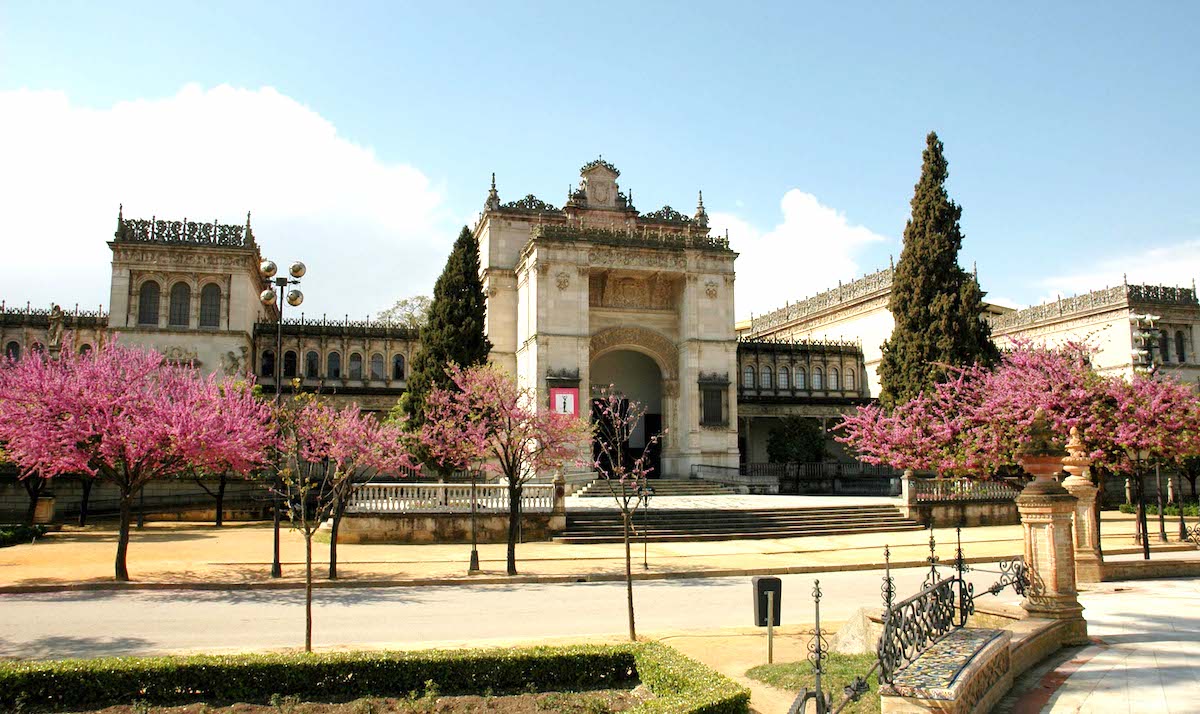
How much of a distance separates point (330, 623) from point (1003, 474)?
2203cm

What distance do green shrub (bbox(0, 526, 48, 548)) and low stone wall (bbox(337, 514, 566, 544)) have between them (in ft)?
34.2

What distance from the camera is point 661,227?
162 ft

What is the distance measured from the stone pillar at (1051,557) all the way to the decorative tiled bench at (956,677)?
2399 mm

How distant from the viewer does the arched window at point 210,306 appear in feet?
149

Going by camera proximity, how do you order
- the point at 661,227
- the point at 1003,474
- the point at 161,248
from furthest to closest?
the point at 661,227
the point at 161,248
the point at 1003,474

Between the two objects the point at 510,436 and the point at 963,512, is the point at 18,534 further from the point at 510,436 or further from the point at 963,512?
the point at 963,512

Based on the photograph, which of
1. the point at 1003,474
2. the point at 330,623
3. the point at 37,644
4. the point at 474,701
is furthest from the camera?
the point at 1003,474

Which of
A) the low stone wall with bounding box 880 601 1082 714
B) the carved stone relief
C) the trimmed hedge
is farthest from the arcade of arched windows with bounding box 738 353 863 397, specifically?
the trimmed hedge

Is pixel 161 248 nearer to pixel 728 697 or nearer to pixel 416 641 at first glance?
pixel 416 641

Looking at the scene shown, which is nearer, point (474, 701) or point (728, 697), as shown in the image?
point (728, 697)

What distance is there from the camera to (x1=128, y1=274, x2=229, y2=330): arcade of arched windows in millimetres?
44531

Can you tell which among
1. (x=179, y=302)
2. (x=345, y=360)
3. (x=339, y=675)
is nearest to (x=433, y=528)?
(x=339, y=675)

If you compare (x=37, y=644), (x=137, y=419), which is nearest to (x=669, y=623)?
(x=37, y=644)

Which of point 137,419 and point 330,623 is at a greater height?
point 137,419
